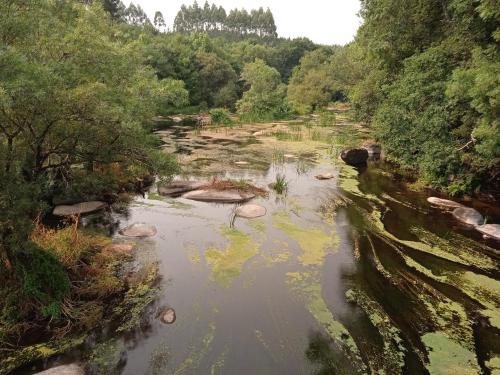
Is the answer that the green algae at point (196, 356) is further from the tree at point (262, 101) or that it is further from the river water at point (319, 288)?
the tree at point (262, 101)

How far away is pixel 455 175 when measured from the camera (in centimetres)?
1546

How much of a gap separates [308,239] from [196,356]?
5.59 m

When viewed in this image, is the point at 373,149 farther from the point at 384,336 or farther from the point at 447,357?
the point at 447,357

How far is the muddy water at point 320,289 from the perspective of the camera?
6523mm

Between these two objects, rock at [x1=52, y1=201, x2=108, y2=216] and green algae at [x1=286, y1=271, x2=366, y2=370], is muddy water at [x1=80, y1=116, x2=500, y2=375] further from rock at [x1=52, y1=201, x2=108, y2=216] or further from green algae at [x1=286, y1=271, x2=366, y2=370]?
rock at [x1=52, y1=201, x2=108, y2=216]

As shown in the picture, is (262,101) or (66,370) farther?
(262,101)

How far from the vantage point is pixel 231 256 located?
1021 centimetres

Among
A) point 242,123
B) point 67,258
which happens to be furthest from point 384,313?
point 242,123

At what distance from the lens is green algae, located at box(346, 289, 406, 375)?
627 centimetres

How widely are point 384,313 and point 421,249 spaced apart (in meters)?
3.69

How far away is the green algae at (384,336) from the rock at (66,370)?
4745 mm

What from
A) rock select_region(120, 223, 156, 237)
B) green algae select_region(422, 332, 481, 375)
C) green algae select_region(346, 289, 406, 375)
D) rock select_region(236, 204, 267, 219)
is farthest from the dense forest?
green algae select_region(422, 332, 481, 375)

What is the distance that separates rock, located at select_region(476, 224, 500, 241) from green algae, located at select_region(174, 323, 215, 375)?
30.4ft

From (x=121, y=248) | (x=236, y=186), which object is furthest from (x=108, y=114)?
(x=236, y=186)
